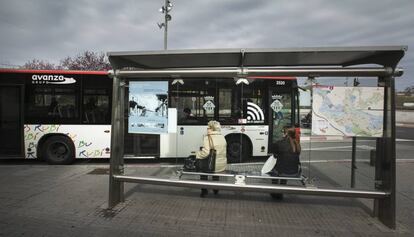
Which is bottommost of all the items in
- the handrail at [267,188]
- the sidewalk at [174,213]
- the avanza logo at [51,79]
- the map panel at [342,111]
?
the sidewalk at [174,213]

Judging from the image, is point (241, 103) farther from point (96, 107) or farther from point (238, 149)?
point (96, 107)

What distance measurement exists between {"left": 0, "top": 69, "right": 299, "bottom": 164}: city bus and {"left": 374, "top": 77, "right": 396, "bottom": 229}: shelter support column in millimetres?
4254

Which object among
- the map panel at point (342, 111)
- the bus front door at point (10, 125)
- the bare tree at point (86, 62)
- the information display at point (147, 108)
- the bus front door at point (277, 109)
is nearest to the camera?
the map panel at point (342, 111)

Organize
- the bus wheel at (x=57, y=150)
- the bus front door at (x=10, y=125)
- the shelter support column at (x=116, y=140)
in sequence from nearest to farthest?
the shelter support column at (x=116, y=140) < the bus front door at (x=10, y=125) < the bus wheel at (x=57, y=150)

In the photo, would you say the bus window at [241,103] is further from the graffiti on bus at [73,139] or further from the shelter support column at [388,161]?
the shelter support column at [388,161]

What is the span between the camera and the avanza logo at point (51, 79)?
983 centimetres

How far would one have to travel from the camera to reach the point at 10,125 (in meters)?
9.69

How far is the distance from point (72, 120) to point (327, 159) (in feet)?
26.7

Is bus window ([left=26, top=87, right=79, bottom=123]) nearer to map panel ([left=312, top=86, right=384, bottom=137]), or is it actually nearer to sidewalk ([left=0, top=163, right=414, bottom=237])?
sidewalk ([left=0, top=163, right=414, bottom=237])

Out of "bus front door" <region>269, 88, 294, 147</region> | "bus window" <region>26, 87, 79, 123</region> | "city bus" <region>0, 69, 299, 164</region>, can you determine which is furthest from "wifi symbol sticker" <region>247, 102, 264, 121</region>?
"bus window" <region>26, 87, 79, 123</region>

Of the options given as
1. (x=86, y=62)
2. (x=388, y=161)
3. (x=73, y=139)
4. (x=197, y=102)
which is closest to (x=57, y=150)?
(x=73, y=139)

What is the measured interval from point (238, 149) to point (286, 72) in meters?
5.00

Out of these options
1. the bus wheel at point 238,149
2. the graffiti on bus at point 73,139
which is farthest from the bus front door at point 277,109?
the graffiti on bus at point 73,139

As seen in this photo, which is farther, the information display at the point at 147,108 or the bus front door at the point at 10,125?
the bus front door at the point at 10,125
